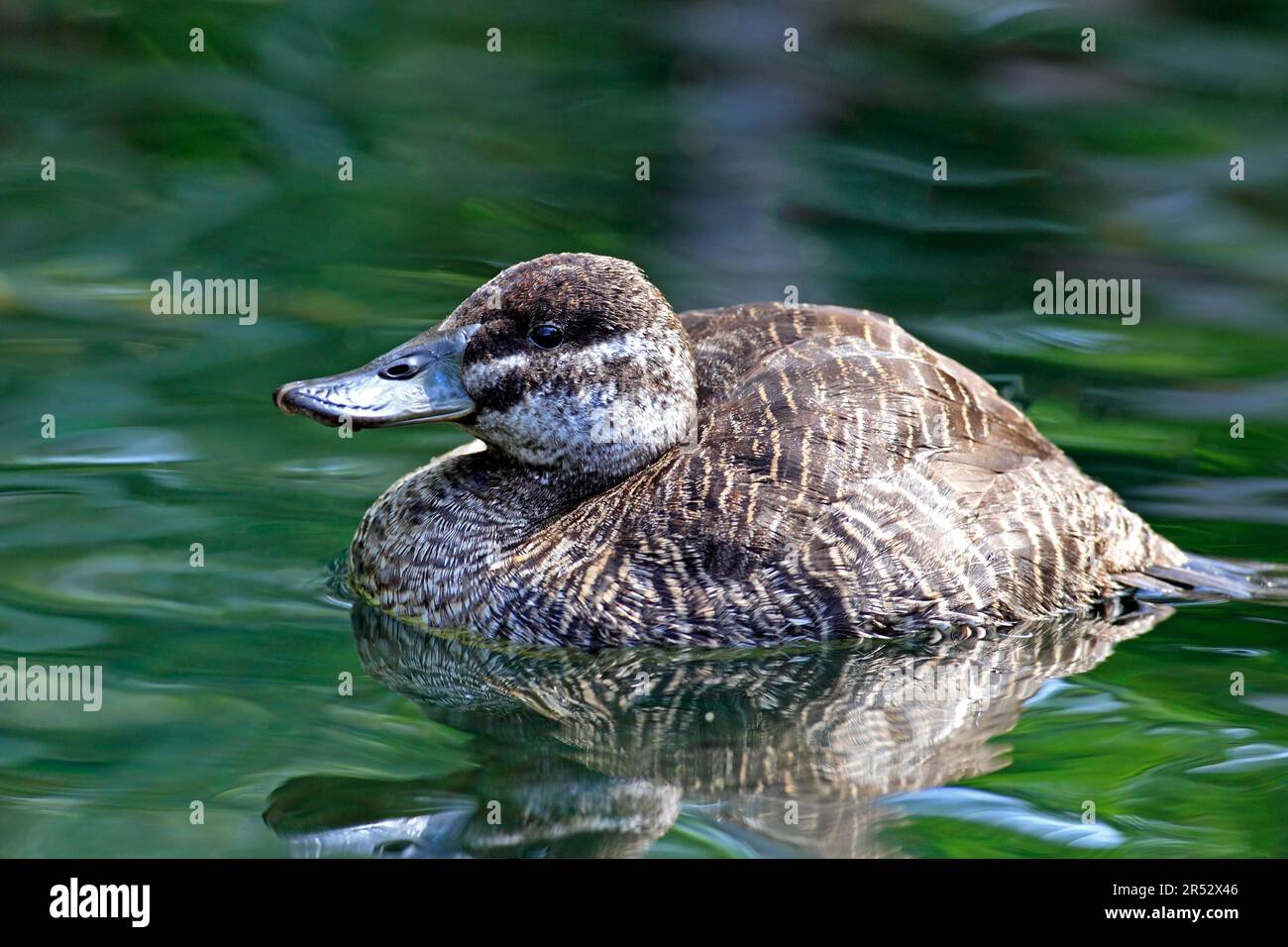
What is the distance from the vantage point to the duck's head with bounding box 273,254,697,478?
21.7 feet

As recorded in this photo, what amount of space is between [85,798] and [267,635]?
131cm

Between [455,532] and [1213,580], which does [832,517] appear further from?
[1213,580]

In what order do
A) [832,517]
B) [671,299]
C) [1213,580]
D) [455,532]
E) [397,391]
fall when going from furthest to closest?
[671,299] < [1213,580] < [455,532] < [397,391] < [832,517]

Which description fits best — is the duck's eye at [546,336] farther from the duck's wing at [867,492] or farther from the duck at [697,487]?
the duck's wing at [867,492]

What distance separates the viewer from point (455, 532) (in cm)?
677

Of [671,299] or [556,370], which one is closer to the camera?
[556,370]

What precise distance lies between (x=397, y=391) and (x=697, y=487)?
1.18 metres

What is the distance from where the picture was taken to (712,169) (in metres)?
11.6

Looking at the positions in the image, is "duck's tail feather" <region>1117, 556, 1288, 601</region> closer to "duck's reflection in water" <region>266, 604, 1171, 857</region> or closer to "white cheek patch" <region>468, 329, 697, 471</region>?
"duck's reflection in water" <region>266, 604, 1171, 857</region>

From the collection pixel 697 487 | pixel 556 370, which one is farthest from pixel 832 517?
pixel 556 370

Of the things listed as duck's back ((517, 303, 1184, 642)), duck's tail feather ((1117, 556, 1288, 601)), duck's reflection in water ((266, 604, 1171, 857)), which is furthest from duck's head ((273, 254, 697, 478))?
duck's tail feather ((1117, 556, 1288, 601))

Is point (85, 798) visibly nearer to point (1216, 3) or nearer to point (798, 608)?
point (798, 608)

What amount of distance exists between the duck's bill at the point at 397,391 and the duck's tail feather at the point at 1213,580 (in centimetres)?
272

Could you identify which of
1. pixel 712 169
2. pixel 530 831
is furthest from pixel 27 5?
pixel 530 831
